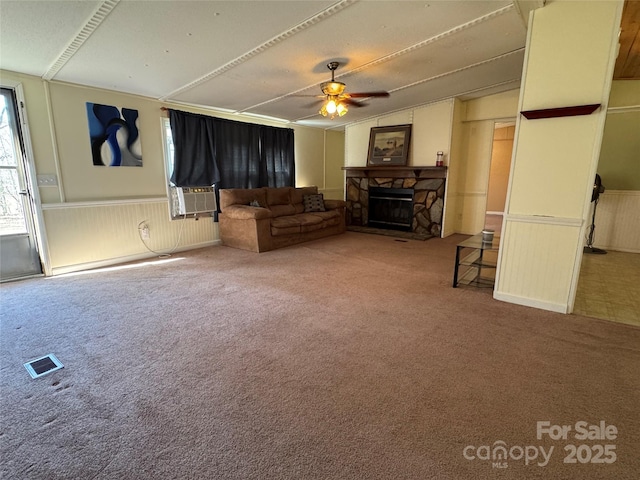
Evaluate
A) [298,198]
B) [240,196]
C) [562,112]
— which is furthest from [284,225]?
[562,112]

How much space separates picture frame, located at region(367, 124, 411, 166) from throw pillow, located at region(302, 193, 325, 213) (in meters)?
1.47

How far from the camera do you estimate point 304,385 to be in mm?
1830

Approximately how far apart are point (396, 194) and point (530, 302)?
13.2ft

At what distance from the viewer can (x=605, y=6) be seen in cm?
232

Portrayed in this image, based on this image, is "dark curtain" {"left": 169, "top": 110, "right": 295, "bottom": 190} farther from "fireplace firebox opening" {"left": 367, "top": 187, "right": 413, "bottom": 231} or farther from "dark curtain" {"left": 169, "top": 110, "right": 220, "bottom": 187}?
"fireplace firebox opening" {"left": 367, "top": 187, "right": 413, "bottom": 231}

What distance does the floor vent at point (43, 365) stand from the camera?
1.96 metres

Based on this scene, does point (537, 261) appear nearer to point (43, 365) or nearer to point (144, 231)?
point (43, 365)

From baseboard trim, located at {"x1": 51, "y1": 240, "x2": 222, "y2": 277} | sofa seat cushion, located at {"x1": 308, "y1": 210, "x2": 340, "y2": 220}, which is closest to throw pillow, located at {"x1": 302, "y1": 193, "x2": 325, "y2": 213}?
sofa seat cushion, located at {"x1": 308, "y1": 210, "x2": 340, "y2": 220}

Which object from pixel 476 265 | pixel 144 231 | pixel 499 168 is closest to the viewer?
pixel 476 265

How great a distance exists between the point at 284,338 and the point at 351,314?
0.68m

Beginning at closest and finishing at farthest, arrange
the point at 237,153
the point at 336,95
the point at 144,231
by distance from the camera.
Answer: the point at 336,95 < the point at 144,231 < the point at 237,153

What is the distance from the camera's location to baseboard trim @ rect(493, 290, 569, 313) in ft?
9.15

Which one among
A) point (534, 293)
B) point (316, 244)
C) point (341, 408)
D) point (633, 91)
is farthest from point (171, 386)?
point (633, 91)

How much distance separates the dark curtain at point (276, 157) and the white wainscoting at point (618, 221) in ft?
18.1
